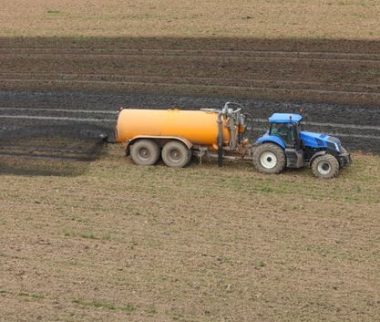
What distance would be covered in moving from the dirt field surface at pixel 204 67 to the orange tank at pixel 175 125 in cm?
635

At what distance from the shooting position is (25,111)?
2481 cm

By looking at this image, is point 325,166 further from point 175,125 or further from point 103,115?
point 103,115

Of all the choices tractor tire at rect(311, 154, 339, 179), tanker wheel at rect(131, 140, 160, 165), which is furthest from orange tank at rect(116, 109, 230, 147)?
tractor tire at rect(311, 154, 339, 179)

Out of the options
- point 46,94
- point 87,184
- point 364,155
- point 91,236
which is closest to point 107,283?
point 91,236

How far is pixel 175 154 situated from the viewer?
19969mm

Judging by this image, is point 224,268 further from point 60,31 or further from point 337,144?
point 60,31

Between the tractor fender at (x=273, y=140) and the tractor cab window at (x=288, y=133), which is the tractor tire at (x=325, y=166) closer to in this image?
the tractor cab window at (x=288, y=133)

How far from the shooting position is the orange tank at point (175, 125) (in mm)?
19609

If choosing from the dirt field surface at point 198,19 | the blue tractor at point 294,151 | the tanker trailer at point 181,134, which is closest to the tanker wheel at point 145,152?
the tanker trailer at point 181,134

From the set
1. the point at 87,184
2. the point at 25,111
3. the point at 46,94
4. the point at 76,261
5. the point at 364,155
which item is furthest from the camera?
the point at 46,94

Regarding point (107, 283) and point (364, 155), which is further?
point (364, 155)

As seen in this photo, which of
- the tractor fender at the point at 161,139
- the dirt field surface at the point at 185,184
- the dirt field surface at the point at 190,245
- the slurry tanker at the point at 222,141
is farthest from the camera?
the tractor fender at the point at 161,139

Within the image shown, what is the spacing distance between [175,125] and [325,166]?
408 cm

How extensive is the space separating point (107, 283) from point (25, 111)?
41.0 ft
